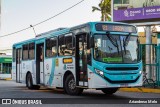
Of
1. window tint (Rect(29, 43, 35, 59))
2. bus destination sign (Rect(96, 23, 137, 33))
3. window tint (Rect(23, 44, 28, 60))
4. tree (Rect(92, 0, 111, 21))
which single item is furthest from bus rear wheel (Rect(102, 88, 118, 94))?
tree (Rect(92, 0, 111, 21))

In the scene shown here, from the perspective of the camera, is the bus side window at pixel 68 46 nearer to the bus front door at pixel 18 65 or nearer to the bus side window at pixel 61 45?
the bus side window at pixel 61 45

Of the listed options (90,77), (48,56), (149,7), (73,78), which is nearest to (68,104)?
(90,77)

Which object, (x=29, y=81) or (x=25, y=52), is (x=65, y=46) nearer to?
(x=29, y=81)

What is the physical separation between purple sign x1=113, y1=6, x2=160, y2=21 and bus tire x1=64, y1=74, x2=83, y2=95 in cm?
1126

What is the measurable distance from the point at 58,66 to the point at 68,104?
508 centimetres

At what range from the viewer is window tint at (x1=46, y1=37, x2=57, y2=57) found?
18.7 meters

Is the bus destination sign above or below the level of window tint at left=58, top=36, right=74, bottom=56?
above

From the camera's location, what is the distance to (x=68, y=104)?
43.7 ft

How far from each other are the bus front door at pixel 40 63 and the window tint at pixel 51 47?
1083 millimetres

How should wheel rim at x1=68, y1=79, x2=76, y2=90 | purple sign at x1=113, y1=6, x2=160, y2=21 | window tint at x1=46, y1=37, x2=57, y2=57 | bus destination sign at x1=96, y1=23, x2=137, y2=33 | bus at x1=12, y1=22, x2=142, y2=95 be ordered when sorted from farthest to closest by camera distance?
1. purple sign at x1=113, y1=6, x2=160, y2=21
2. window tint at x1=46, y1=37, x2=57, y2=57
3. wheel rim at x1=68, y1=79, x2=76, y2=90
4. bus destination sign at x1=96, y1=23, x2=137, y2=33
5. bus at x1=12, y1=22, x2=142, y2=95

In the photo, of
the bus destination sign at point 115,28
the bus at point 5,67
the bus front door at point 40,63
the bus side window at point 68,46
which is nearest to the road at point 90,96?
the bus side window at point 68,46

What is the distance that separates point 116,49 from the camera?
1530 centimetres

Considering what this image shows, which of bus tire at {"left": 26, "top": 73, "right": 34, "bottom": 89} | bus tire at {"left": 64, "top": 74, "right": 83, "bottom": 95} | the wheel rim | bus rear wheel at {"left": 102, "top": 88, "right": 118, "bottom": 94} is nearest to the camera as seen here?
bus tire at {"left": 64, "top": 74, "right": 83, "bottom": 95}

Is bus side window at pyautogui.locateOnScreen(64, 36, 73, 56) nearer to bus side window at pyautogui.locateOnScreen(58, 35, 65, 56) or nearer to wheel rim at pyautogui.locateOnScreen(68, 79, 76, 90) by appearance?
bus side window at pyautogui.locateOnScreen(58, 35, 65, 56)
